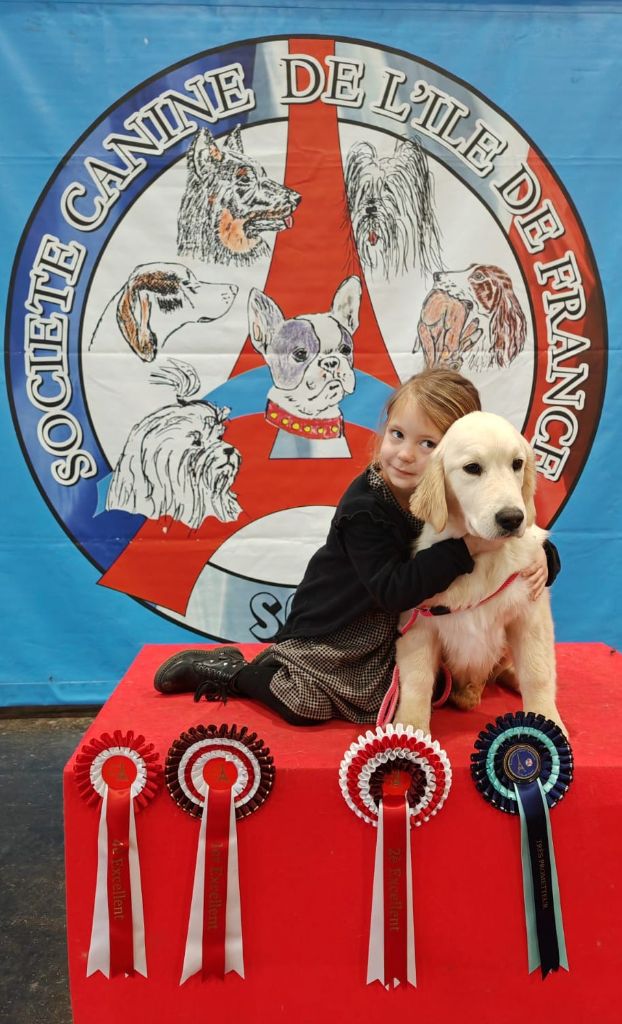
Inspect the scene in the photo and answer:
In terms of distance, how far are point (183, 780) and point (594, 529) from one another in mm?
2300

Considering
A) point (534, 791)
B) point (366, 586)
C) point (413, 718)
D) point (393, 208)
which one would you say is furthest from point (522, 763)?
point (393, 208)

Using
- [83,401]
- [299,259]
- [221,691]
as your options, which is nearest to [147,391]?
[83,401]

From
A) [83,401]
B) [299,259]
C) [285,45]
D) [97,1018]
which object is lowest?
[97,1018]

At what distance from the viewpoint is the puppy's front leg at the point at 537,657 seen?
164 centimetres

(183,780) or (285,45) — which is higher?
(285,45)

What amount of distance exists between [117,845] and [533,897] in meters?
0.80

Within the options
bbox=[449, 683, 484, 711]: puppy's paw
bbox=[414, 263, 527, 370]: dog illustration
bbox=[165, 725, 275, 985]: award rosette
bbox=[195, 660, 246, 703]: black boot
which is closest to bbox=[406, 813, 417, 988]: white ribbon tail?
bbox=[165, 725, 275, 985]: award rosette

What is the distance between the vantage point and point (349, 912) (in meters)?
1.55

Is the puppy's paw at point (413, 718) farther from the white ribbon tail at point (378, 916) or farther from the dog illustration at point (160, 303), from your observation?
the dog illustration at point (160, 303)

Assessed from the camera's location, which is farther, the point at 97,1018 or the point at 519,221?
the point at 519,221

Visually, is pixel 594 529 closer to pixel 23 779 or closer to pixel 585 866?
pixel 585 866

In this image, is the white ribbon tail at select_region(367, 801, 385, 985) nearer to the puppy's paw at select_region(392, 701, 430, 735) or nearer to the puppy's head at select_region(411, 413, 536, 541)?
the puppy's paw at select_region(392, 701, 430, 735)

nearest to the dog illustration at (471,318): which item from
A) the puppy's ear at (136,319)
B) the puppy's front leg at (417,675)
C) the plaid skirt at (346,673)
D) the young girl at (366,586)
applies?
the puppy's ear at (136,319)

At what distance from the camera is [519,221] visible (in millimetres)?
3180
